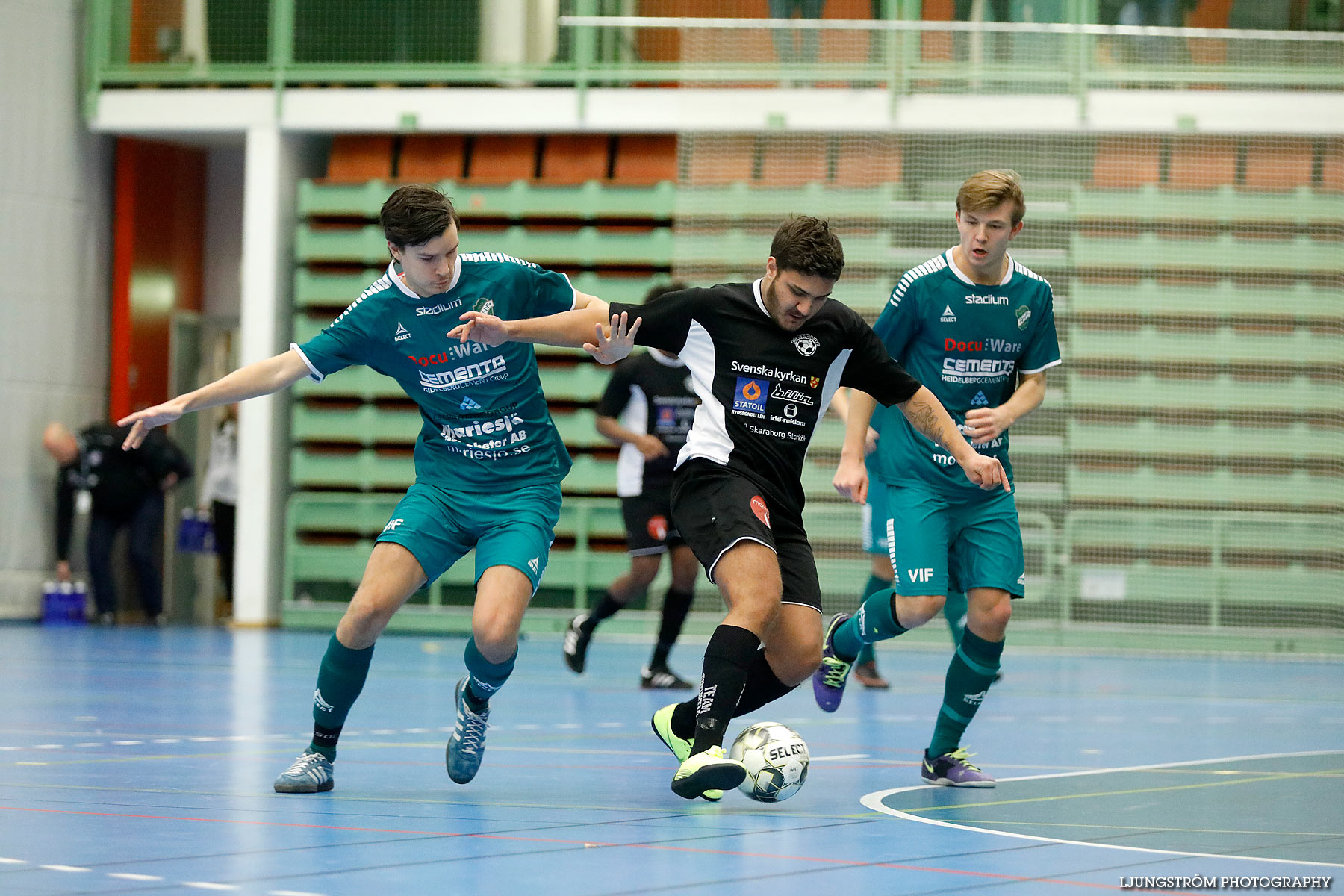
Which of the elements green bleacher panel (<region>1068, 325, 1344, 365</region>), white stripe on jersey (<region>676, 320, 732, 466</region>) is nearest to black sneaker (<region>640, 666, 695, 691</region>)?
white stripe on jersey (<region>676, 320, 732, 466</region>)

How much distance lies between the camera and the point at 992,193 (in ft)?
18.4

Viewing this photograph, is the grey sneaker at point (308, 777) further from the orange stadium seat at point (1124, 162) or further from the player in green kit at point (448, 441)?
the orange stadium seat at point (1124, 162)

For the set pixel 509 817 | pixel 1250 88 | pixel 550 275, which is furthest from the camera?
pixel 1250 88

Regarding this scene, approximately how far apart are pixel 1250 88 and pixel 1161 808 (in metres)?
10.6

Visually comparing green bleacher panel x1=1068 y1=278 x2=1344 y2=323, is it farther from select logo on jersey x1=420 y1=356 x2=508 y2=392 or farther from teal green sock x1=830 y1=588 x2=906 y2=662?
select logo on jersey x1=420 y1=356 x2=508 y2=392

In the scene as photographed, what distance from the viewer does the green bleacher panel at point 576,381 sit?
15.6 meters

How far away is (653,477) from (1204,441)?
21.8 feet

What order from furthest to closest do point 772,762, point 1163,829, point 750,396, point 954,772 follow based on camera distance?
point 954,772
point 750,396
point 772,762
point 1163,829

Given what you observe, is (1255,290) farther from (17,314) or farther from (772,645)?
(17,314)

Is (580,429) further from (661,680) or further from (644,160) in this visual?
(661,680)

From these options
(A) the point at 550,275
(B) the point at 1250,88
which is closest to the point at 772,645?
(A) the point at 550,275

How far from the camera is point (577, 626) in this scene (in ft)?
33.5

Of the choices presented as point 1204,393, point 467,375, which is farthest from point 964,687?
point 1204,393

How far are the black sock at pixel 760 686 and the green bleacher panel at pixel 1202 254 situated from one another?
10108 millimetres
